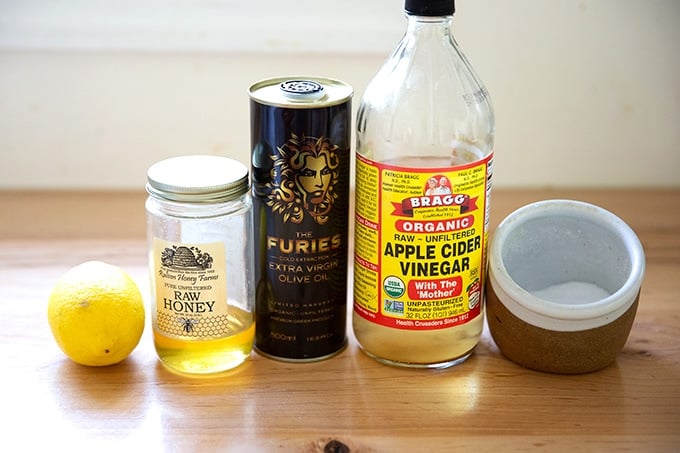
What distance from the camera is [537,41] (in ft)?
4.12

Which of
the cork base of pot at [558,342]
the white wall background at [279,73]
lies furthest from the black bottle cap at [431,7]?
the white wall background at [279,73]

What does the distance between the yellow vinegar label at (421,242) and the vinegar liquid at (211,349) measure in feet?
0.36

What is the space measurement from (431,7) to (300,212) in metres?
0.21

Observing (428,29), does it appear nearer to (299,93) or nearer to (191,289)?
(299,93)

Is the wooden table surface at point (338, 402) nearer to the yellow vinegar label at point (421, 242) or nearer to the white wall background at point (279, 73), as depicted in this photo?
the yellow vinegar label at point (421, 242)

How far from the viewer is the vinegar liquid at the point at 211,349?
35.8 inches

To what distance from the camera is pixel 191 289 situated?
0.88 meters

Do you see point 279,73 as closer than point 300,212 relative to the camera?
No

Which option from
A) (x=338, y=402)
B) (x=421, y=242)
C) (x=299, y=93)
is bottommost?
(x=338, y=402)

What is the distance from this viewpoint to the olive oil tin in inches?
34.1

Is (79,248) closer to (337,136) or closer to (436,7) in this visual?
(337,136)

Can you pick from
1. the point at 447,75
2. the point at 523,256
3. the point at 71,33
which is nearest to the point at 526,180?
the point at 523,256

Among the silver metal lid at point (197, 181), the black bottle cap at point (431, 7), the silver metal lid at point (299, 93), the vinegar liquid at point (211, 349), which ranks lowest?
the vinegar liquid at point (211, 349)

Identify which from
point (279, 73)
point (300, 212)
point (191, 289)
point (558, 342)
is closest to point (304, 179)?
point (300, 212)
